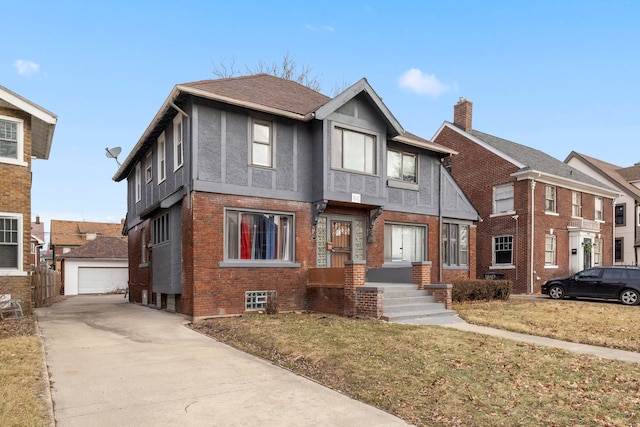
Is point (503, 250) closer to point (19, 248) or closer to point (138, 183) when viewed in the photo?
point (138, 183)

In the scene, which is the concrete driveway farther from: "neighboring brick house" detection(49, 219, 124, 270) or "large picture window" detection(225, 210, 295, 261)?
"neighboring brick house" detection(49, 219, 124, 270)

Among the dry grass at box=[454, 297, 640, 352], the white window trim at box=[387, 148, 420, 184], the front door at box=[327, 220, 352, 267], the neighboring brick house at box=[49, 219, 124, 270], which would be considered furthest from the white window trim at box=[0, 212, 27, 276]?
the neighboring brick house at box=[49, 219, 124, 270]

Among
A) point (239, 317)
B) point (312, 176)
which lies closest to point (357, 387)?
point (239, 317)

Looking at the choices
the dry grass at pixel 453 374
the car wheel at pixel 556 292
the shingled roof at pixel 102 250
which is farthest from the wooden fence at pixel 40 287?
the car wheel at pixel 556 292

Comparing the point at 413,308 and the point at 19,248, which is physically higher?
the point at 19,248

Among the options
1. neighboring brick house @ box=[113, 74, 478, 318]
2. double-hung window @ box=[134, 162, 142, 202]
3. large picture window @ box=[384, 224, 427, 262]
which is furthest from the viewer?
double-hung window @ box=[134, 162, 142, 202]

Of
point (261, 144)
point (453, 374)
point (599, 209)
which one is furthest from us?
point (599, 209)

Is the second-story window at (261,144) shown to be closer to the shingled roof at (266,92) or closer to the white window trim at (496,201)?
the shingled roof at (266,92)

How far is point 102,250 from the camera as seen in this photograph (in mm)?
36656

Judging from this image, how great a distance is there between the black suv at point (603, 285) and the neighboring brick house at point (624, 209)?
1688 cm

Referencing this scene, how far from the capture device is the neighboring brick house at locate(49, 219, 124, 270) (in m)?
47.7

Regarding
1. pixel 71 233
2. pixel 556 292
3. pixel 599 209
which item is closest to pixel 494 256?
pixel 556 292

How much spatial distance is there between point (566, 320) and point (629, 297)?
744 cm

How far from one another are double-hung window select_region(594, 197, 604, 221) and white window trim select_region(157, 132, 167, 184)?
26294mm
